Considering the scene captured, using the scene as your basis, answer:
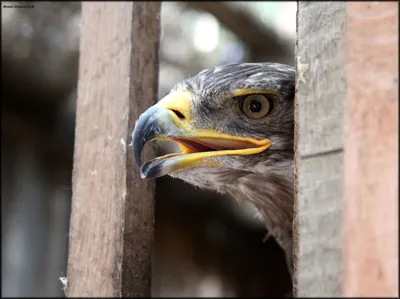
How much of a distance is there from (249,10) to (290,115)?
1.93 meters

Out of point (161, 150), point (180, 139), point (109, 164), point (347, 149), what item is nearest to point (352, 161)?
point (347, 149)

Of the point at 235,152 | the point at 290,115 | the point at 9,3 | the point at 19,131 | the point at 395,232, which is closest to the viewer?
the point at 395,232

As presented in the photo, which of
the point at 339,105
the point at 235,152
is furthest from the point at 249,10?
the point at 339,105

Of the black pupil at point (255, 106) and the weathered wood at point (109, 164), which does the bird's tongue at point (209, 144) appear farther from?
the weathered wood at point (109, 164)

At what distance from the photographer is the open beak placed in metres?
1.66

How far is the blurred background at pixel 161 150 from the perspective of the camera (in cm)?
386

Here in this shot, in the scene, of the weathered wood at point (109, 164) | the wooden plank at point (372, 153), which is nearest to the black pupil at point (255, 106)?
the weathered wood at point (109, 164)

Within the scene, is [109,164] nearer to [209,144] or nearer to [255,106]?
[209,144]

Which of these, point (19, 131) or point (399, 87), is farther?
point (19, 131)

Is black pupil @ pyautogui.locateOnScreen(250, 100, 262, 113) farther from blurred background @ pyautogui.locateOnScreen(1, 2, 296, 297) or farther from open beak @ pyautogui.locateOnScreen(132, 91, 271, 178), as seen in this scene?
blurred background @ pyautogui.locateOnScreen(1, 2, 296, 297)

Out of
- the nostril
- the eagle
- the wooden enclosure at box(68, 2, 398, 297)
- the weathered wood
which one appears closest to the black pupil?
the eagle

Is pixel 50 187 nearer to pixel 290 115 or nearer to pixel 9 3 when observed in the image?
pixel 9 3

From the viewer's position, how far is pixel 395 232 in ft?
3.21

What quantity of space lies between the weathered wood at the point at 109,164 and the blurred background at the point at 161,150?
53.1 inches
